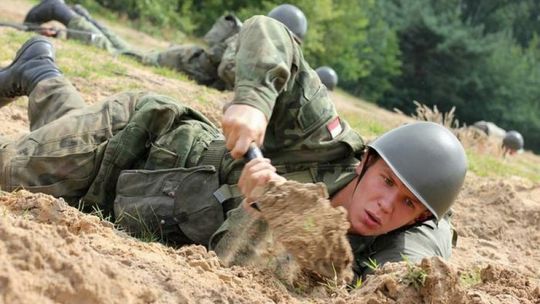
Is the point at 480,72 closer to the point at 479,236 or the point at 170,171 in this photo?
the point at 479,236

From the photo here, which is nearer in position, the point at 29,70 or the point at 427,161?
the point at 427,161

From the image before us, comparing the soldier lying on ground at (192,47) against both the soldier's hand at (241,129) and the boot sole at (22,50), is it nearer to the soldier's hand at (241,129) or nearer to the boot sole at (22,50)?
the boot sole at (22,50)

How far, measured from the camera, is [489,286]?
293cm

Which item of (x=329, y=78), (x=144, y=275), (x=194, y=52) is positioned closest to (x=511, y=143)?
(x=329, y=78)

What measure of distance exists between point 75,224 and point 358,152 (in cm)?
168

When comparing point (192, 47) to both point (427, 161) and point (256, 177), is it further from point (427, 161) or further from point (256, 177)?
point (256, 177)

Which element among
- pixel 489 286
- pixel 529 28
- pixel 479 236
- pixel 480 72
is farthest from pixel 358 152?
pixel 529 28

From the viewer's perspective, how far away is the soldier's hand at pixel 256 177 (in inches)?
111

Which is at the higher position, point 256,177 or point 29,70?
point 256,177

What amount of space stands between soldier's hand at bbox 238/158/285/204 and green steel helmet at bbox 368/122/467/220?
1.00 meters

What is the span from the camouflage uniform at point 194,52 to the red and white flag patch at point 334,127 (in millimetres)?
6202

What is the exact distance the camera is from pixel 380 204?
351cm

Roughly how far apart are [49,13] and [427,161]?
→ 7.86 meters

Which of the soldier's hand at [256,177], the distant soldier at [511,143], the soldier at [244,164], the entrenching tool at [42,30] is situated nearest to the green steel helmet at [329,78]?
the distant soldier at [511,143]
